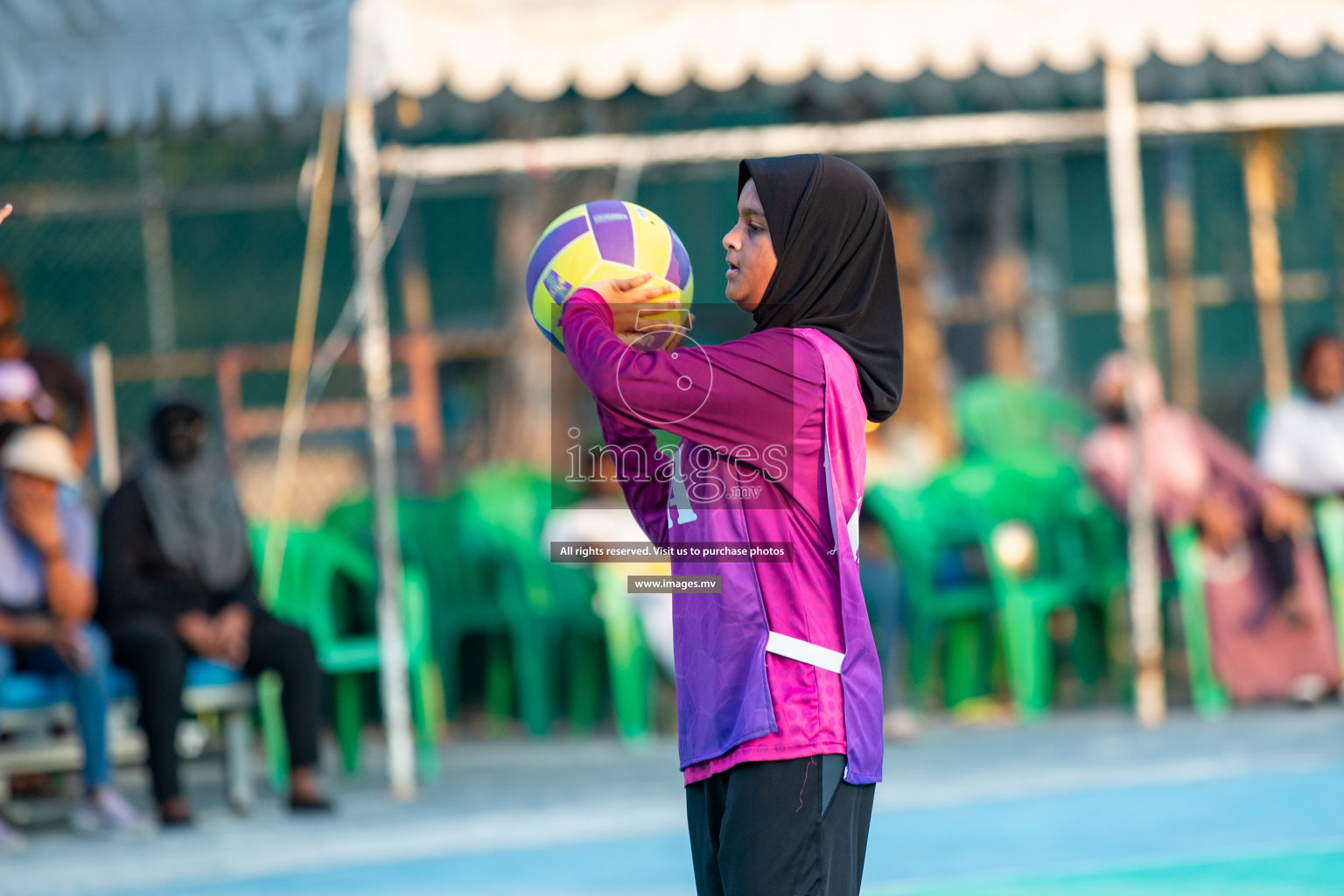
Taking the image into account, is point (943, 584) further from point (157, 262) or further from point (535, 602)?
point (157, 262)

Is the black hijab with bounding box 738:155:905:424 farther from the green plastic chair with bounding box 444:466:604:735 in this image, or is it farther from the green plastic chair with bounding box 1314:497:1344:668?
the green plastic chair with bounding box 1314:497:1344:668

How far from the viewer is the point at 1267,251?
31.6 ft

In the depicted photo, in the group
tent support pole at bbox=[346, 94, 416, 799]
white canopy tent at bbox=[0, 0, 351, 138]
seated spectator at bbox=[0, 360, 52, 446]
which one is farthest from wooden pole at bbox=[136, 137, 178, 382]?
tent support pole at bbox=[346, 94, 416, 799]

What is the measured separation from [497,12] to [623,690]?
3.08m

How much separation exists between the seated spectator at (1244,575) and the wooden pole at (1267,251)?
1.53 meters

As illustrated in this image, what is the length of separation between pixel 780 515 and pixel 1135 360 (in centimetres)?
525

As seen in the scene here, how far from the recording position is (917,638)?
26.7 ft

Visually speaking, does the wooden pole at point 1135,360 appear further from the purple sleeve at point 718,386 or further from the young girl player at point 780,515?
the purple sleeve at point 718,386

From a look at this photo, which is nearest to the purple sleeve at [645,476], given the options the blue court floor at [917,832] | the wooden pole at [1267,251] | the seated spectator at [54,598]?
the blue court floor at [917,832]

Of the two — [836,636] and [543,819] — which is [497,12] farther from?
[836,636]

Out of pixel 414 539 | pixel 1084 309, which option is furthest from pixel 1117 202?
pixel 414 539

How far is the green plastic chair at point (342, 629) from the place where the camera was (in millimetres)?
7414

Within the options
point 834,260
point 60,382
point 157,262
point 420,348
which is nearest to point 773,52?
point 60,382

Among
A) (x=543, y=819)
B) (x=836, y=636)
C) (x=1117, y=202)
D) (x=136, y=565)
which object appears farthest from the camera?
(x=1117, y=202)
